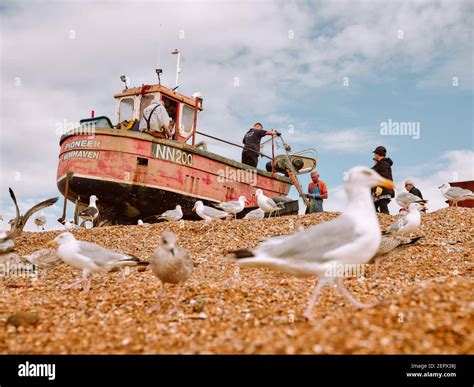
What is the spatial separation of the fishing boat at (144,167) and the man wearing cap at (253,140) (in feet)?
1.50

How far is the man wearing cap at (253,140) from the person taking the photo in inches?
744

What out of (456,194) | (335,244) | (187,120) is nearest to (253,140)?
(187,120)

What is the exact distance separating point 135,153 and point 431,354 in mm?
14229

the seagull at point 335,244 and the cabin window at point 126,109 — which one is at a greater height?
the cabin window at point 126,109

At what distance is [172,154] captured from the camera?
17141 millimetres

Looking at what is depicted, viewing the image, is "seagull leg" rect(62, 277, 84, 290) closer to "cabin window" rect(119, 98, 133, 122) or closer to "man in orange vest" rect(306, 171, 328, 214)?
"man in orange vest" rect(306, 171, 328, 214)

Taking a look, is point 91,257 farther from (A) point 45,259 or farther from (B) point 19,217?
(B) point 19,217

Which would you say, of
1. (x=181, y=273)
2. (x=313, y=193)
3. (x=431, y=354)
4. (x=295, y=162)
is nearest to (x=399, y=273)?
(x=181, y=273)

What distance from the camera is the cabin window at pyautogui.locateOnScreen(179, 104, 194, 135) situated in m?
19.6

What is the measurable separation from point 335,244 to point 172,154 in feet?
43.5

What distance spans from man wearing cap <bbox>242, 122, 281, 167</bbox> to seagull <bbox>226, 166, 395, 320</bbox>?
14348mm

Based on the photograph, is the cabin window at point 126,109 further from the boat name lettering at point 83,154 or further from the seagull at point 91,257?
the seagull at point 91,257

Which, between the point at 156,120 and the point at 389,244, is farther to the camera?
the point at 156,120

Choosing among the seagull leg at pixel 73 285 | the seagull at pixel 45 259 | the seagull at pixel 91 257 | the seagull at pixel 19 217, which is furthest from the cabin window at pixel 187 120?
the seagull at pixel 91 257
